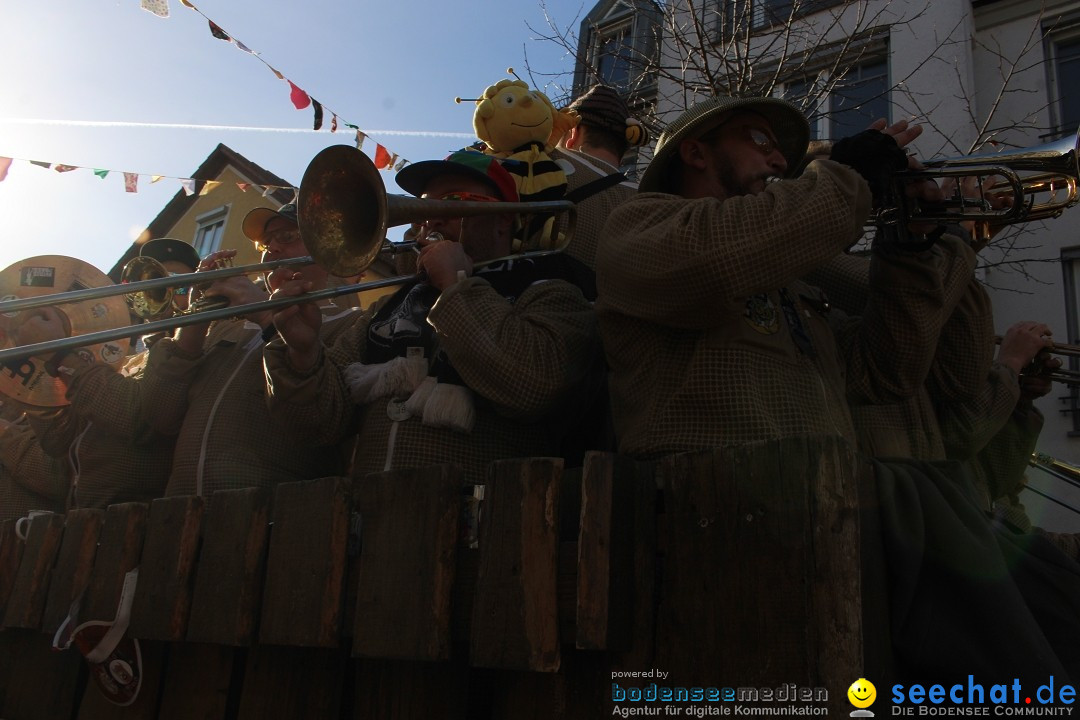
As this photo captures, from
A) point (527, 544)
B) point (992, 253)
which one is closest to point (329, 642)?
point (527, 544)

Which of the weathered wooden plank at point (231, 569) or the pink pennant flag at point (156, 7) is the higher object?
the pink pennant flag at point (156, 7)

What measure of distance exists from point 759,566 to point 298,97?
23.3 ft

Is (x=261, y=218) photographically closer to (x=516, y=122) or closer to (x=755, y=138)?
(x=516, y=122)

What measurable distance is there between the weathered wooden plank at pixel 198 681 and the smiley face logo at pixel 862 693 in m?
1.68

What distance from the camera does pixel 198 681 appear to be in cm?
247

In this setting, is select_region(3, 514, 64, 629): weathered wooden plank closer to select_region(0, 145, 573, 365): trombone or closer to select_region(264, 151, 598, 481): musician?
select_region(0, 145, 573, 365): trombone

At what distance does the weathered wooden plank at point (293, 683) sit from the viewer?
7.07ft

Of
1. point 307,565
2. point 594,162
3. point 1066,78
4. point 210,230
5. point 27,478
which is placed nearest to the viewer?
point 307,565

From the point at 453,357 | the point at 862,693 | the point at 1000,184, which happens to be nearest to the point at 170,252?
the point at 453,357

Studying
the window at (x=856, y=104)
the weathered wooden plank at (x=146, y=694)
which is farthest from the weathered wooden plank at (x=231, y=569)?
the window at (x=856, y=104)

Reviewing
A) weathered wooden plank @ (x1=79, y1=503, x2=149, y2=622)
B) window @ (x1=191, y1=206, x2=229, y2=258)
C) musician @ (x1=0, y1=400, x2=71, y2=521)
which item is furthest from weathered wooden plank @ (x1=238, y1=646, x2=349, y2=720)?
window @ (x1=191, y1=206, x2=229, y2=258)

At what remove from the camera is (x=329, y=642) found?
6.64 feet

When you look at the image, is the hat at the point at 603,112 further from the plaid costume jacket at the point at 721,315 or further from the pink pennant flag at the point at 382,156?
the pink pennant flag at the point at 382,156

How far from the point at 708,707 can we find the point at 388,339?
1687 mm
